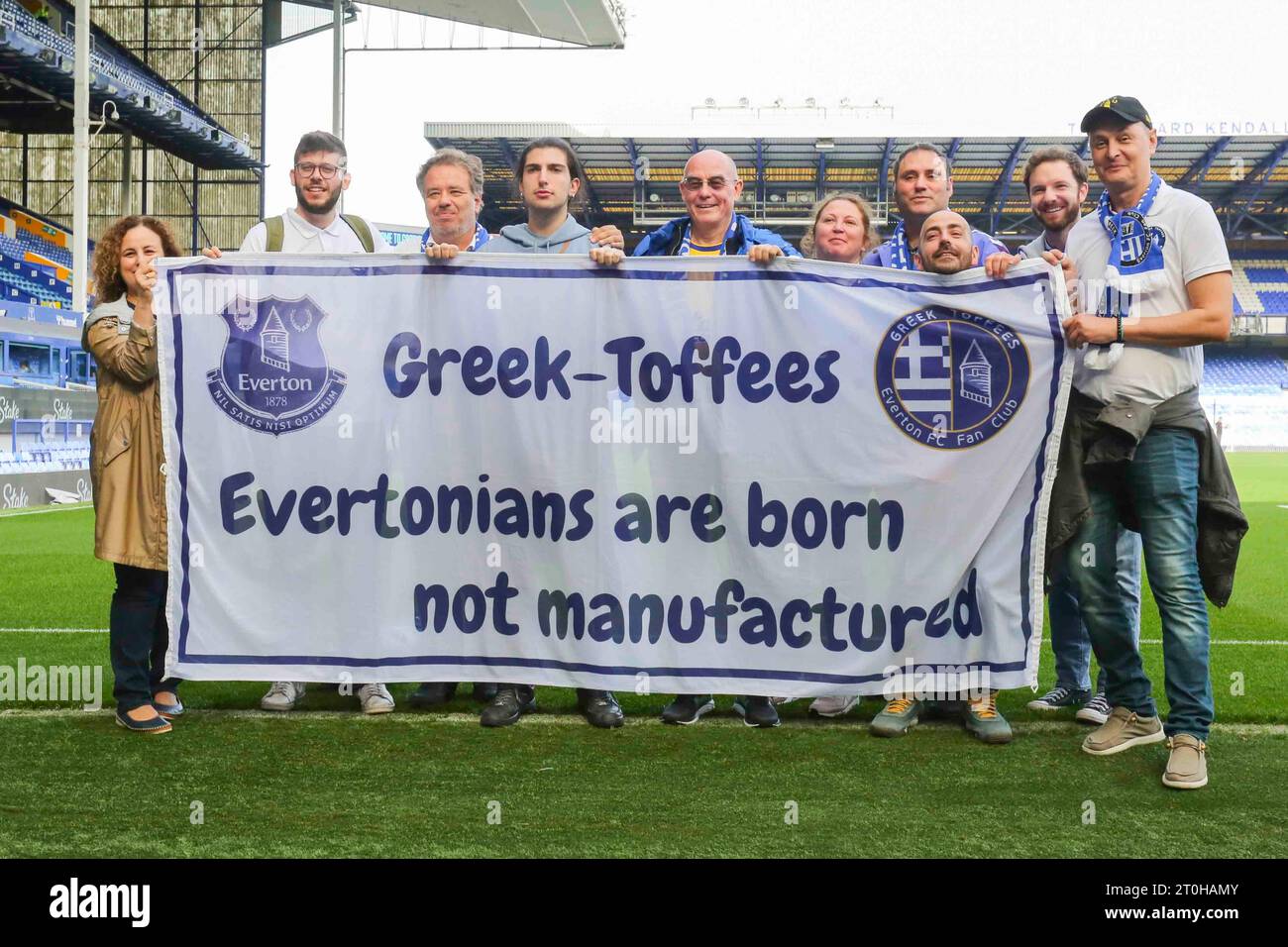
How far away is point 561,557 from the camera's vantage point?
3736 millimetres

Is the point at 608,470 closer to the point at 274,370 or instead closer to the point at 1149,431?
the point at 274,370

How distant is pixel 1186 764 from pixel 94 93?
27.1 metres

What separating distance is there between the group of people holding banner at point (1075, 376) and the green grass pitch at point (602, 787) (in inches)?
5.3


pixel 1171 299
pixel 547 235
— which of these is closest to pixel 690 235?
pixel 547 235

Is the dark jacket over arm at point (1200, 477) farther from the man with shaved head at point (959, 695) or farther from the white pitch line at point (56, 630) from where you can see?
the white pitch line at point (56, 630)

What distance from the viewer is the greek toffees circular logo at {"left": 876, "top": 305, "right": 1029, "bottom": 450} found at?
365 centimetres

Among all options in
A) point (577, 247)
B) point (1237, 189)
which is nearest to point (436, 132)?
point (1237, 189)

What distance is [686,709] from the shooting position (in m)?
3.79

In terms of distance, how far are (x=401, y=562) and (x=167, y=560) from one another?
767 mm

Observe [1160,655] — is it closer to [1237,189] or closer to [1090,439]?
[1090,439]

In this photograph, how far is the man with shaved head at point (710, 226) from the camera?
12.7 ft

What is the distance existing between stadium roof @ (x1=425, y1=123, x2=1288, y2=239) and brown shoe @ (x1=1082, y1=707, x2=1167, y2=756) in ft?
104

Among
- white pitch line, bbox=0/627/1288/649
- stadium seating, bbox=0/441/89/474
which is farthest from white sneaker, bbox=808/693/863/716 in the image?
stadium seating, bbox=0/441/89/474

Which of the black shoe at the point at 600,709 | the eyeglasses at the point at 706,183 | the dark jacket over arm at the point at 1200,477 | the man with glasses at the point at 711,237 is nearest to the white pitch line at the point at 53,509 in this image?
the black shoe at the point at 600,709
